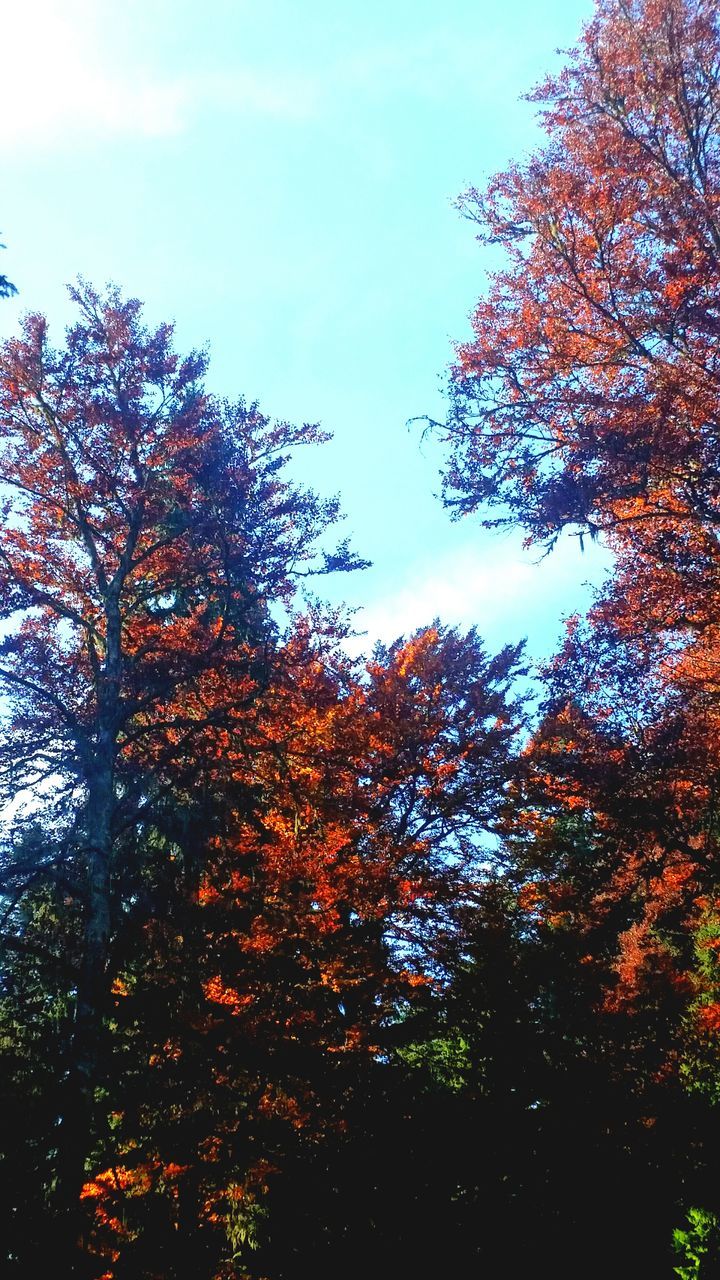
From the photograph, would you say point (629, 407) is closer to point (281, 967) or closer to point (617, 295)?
point (617, 295)

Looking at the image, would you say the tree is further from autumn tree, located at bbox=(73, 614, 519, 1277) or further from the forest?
autumn tree, located at bbox=(73, 614, 519, 1277)

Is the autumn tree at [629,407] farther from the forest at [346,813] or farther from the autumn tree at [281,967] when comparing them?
the autumn tree at [281,967]

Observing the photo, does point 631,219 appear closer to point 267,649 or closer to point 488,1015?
point 267,649

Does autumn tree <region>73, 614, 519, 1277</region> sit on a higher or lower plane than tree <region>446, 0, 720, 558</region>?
lower

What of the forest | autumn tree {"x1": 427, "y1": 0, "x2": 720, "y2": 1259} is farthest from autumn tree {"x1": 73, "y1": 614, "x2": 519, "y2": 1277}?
autumn tree {"x1": 427, "y1": 0, "x2": 720, "y2": 1259}

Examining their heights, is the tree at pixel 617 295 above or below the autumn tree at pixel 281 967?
above

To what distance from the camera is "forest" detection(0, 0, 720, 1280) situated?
11117mm

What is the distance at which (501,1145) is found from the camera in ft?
41.8

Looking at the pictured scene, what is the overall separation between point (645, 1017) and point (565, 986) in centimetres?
190

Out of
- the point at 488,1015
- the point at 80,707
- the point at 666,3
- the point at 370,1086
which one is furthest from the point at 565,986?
the point at 666,3

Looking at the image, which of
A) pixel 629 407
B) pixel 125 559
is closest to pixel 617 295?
pixel 629 407

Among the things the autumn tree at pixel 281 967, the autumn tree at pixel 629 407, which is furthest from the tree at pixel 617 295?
the autumn tree at pixel 281 967

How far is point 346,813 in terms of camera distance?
1616cm

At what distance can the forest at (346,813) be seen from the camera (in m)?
11.1
